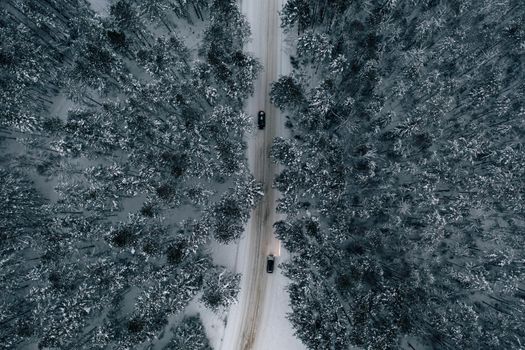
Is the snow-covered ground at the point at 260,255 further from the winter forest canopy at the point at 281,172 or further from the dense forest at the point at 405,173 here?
the dense forest at the point at 405,173

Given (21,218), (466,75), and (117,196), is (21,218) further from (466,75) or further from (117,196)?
(466,75)

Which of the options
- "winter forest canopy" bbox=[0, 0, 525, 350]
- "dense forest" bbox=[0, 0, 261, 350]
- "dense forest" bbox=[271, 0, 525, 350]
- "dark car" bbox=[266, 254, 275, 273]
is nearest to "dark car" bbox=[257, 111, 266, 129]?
"winter forest canopy" bbox=[0, 0, 525, 350]

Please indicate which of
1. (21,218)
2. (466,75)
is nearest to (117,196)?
(21,218)

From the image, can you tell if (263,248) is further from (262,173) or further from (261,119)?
(261,119)

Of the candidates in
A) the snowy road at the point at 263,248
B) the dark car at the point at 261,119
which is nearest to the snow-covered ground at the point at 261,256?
the snowy road at the point at 263,248

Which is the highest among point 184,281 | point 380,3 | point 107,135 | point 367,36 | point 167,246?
point 380,3

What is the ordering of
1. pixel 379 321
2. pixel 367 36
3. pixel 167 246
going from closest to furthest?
pixel 379 321, pixel 167 246, pixel 367 36
